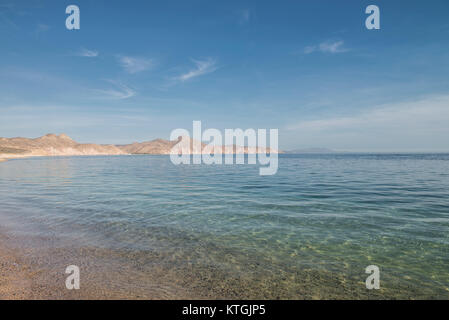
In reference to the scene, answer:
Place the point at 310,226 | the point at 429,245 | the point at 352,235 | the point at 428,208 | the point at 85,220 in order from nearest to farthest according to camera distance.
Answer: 1. the point at 429,245
2. the point at 352,235
3. the point at 310,226
4. the point at 85,220
5. the point at 428,208

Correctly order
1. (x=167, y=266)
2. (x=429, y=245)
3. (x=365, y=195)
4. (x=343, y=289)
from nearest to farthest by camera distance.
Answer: (x=343, y=289), (x=167, y=266), (x=429, y=245), (x=365, y=195)

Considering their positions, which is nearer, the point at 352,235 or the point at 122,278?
the point at 122,278

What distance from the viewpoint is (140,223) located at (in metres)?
12.0

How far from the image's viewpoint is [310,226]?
11.5 metres

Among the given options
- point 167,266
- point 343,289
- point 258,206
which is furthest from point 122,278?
point 258,206

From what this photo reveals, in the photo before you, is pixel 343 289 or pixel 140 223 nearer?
pixel 343 289

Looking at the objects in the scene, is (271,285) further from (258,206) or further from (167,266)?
(258,206)

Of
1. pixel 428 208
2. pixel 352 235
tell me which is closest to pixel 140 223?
pixel 352 235
